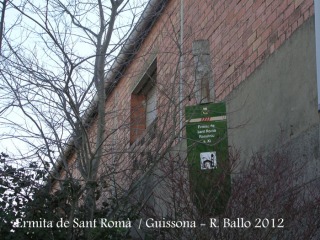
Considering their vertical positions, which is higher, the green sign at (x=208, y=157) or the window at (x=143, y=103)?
the window at (x=143, y=103)

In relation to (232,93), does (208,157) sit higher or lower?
lower

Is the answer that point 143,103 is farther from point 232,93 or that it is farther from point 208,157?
point 208,157

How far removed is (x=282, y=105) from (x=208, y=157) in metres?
1.26

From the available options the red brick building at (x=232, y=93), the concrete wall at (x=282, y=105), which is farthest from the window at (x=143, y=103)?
the concrete wall at (x=282, y=105)

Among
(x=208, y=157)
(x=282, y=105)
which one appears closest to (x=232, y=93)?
(x=282, y=105)

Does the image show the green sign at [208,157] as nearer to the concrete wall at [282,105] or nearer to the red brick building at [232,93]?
the red brick building at [232,93]

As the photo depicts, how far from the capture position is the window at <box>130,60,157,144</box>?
10.1 meters

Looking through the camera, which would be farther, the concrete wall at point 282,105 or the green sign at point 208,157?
the concrete wall at point 282,105

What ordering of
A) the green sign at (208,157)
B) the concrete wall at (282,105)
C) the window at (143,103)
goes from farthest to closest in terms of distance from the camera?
the window at (143,103), the concrete wall at (282,105), the green sign at (208,157)

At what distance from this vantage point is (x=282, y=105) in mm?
8430

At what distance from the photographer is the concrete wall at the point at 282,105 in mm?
7832

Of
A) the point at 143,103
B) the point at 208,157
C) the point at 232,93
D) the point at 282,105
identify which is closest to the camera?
the point at 208,157

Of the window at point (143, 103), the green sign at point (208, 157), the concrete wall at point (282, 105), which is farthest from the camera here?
the window at point (143, 103)

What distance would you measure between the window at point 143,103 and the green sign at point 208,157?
133 centimetres
